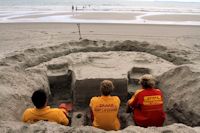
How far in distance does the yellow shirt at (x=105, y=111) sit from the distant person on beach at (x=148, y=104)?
42 cm

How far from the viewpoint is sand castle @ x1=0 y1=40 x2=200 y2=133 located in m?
4.49

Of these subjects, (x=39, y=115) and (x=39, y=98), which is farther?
(x=39, y=115)

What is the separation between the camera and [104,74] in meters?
5.80

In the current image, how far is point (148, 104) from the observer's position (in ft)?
14.6

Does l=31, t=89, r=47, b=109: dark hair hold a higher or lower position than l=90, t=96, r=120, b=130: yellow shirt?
higher

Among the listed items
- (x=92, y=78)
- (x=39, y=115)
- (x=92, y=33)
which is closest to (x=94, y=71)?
(x=92, y=78)

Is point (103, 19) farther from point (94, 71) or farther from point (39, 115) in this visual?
point (39, 115)

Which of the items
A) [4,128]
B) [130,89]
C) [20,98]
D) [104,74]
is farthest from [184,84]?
[4,128]

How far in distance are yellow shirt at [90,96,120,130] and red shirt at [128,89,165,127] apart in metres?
0.41

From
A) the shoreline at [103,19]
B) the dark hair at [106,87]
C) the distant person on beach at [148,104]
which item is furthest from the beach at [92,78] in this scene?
the shoreline at [103,19]

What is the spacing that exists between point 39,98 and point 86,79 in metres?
1.78

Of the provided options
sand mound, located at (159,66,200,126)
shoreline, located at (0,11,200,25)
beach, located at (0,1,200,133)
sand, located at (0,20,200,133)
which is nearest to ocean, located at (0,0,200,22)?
shoreline, located at (0,11,200,25)

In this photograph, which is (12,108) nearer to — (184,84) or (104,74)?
(104,74)

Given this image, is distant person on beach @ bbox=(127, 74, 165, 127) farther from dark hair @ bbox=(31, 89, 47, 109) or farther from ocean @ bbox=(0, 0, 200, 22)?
ocean @ bbox=(0, 0, 200, 22)
